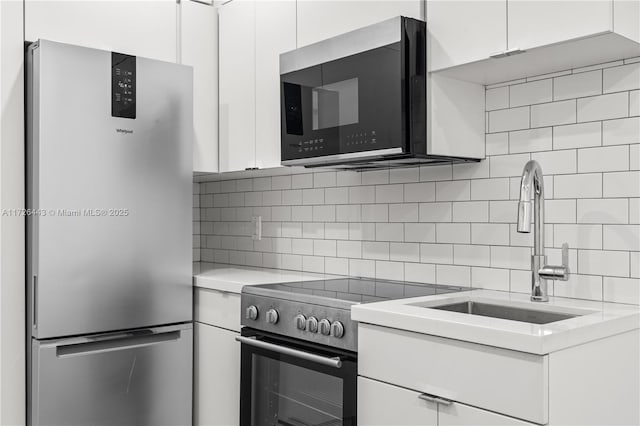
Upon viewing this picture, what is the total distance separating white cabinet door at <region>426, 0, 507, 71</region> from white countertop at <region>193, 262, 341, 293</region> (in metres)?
1.12

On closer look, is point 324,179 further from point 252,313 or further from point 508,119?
point 508,119

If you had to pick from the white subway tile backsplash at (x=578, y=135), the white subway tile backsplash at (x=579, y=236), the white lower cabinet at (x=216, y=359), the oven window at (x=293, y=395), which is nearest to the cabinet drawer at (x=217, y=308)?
the white lower cabinet at (x=216, y=359)

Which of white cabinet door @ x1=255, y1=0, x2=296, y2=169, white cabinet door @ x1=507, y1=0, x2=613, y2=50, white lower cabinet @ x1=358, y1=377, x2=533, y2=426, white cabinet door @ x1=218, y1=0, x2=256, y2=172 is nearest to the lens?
white lower cabinet @ x1=358, y1=377, x2=533, y2=426

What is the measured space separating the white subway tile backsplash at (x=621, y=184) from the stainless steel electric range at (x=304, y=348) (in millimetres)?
638

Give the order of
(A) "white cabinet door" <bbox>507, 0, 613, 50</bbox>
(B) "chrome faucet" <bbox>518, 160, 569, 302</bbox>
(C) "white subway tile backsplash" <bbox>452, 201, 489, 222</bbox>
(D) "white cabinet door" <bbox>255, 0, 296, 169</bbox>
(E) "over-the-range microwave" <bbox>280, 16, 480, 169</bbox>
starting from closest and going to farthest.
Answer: (A) "white cabinet door" <bbox>507, 0, 613, 50</bbox>, (B) "chrome faucet" <bbox>518, 160, 569, 302</bbox>, (E) "over-the-range microwave" <bbox>280, 16, 480, 169</bbox>, (C) "white subway tile backsplash" <bbox>452, 201, 489, 222</bbox>, (D) "white cabinet door" <bbox>255, 0, 296, 169</bbox>

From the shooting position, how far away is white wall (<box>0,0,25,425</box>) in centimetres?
237

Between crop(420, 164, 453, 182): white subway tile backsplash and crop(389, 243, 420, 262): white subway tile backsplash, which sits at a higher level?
crop(420, 164, 453, 182): white subway tile backsplash

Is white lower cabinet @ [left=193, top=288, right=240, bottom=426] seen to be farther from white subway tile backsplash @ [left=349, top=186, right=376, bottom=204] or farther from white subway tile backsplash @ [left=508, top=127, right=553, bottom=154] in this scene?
white subway tile backsplash @ [left=508, top=127, right=553, bottom=154]

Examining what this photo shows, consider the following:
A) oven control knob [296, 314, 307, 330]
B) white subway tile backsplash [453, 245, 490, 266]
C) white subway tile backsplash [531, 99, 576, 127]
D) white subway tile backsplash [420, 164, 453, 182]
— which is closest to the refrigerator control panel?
oven control knob [296, 314, 307, 330]

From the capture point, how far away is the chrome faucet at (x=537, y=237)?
1851 millimetres

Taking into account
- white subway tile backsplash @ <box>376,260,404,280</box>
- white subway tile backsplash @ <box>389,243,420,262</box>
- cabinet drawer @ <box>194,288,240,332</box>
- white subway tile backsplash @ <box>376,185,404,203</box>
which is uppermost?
white subway tile backsplash @ <box>376,185,404,203</box>

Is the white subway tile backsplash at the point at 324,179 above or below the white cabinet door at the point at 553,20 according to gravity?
below

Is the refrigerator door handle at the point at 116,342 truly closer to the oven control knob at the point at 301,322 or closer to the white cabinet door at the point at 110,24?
the oven control knob at the point at 301,322

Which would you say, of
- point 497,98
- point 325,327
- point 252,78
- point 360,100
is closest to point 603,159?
point 497,98
